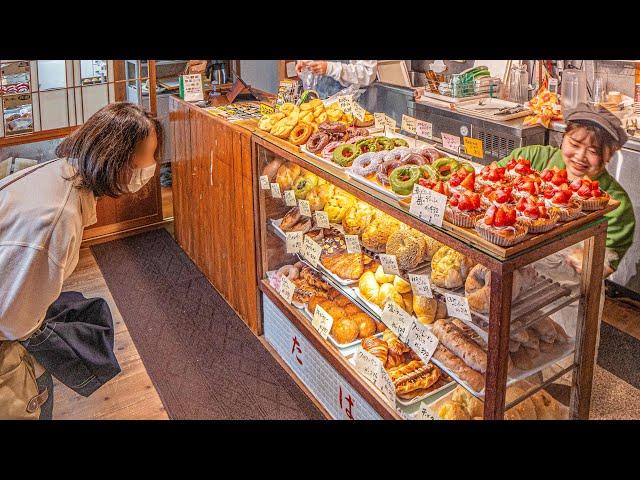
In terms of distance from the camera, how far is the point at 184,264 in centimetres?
512

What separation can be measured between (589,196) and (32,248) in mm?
1874

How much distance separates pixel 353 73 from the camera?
195 inches

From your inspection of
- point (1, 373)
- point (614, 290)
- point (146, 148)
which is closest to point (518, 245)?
point (146, 148)

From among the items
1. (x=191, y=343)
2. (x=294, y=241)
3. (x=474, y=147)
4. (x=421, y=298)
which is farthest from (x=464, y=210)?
(x=191, y=343)

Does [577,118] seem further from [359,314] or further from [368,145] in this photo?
[359,314]

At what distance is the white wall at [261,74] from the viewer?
23.9 feet

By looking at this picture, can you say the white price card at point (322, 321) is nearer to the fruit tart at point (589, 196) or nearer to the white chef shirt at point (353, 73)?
the fruit tart at point (589, 196)

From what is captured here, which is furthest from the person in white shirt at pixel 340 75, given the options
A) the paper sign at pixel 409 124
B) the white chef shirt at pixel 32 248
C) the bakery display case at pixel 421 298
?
the white chef shirt at pixel 32 248

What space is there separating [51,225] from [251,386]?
1831 millimetres

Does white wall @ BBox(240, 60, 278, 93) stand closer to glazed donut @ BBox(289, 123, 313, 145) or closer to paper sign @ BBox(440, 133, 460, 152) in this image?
glazed donut @ BBox(289, 123, 313, 145)

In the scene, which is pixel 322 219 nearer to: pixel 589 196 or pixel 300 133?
pixel 300 133

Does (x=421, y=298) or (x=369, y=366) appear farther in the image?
(x=369, y=366)

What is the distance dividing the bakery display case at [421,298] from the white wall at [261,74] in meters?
3.88

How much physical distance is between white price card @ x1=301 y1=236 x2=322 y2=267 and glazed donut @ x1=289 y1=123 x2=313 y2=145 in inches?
20.4
